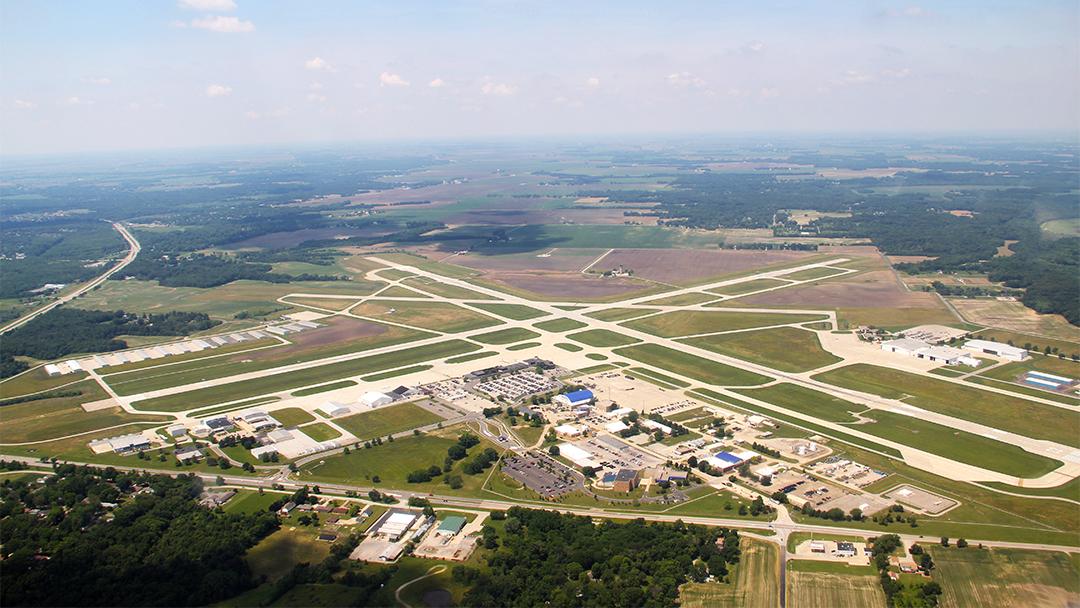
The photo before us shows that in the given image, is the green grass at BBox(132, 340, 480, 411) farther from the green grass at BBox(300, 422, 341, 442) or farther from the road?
the road

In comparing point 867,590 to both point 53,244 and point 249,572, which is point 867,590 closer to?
point 249,572

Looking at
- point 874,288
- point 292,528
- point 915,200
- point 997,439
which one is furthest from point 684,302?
point 915,200

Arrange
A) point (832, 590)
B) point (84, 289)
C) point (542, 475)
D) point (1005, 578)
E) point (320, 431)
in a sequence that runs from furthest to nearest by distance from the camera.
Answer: point (84, 289)
point (320, 431)
point (542, 475)
point (1005, 578)
point (832, 590)

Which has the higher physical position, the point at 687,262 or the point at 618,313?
the point at 687,262

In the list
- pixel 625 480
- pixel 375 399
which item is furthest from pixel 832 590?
pixel 375 399

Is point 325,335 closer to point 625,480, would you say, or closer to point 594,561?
point 625,480

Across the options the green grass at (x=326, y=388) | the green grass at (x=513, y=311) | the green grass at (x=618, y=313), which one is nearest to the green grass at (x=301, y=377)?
the green grass at (x=326, y=388)

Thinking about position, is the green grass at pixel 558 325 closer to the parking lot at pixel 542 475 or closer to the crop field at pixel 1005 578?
the parking lot at pixel 542 475
